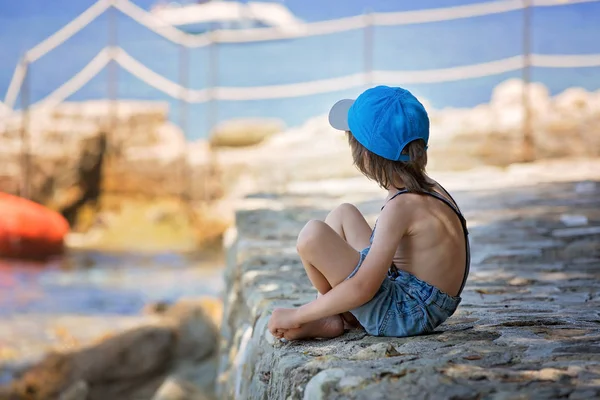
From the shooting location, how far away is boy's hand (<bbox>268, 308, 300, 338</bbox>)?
1666mm

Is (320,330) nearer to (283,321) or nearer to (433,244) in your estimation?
(283,321)

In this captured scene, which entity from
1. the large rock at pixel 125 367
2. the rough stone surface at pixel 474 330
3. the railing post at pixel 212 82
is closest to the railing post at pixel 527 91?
the rough stone surface at pixel 474 330

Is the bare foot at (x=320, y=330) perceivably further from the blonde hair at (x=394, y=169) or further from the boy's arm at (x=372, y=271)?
the blonde hair at (x=394, y=169)

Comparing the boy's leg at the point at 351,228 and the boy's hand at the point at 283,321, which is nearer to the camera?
the boy's hand at the point at 283,321

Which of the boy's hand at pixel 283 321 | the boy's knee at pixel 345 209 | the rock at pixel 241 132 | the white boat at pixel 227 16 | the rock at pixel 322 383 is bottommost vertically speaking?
the rock at pixel 322 383

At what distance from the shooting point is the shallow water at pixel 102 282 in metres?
8.59

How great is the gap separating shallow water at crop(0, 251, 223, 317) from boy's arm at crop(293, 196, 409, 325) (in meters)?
6.92

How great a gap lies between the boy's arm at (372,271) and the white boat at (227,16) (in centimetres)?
882

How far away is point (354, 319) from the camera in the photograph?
1.79m

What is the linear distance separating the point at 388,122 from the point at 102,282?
27.5 ft

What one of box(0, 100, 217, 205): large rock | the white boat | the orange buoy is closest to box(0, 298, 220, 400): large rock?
box(0, 100, 217, 205): large rock

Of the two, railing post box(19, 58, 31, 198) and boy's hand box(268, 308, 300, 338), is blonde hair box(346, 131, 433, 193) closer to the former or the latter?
boy's hand box(268, 308, 300, 338)

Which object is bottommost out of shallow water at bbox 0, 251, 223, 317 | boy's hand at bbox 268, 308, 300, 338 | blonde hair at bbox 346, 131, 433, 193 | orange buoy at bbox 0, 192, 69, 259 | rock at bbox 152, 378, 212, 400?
shallow water at bbox 0, 251, 223, 317

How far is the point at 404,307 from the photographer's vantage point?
5.48 ft
